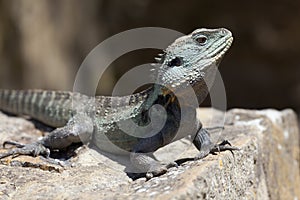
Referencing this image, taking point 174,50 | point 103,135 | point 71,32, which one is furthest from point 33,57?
point 174,50

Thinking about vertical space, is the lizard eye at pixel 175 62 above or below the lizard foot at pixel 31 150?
above

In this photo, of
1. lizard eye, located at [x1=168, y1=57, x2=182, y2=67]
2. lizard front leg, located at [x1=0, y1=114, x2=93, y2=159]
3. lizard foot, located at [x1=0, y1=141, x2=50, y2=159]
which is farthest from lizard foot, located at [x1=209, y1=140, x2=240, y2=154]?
lizard foot, located at [x1=0, y1=141, x2=50, y2=159]

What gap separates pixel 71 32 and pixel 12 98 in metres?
6.08

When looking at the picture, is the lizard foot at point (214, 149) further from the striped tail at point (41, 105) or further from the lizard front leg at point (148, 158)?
the striped tail at point (41, 105)

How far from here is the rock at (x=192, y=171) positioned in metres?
3.29

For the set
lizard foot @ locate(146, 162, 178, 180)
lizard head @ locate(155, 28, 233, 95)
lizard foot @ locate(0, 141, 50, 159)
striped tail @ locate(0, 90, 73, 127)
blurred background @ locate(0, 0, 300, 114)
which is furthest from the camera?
blurred background @ locate(0, 0, 300, 114)

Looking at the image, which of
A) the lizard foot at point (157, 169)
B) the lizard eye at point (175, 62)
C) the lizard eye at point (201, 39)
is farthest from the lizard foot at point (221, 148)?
the lizard eye at point (201, 39)

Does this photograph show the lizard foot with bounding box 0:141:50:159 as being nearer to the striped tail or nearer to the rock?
the rock

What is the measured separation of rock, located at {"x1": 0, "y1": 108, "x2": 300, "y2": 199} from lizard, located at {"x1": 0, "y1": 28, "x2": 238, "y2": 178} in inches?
6.0

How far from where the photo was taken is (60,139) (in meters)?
4.40

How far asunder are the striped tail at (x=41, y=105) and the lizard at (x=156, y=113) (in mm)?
130

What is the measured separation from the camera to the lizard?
3.84 meters

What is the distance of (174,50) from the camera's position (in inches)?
156

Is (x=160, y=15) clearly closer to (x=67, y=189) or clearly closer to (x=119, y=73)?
(x=119, y=73)
